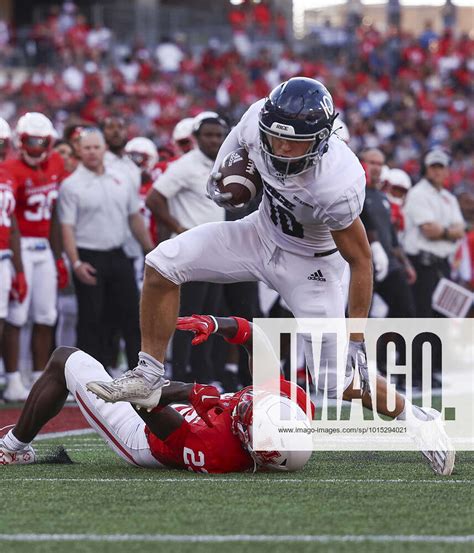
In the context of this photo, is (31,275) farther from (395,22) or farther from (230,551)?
(395,22)

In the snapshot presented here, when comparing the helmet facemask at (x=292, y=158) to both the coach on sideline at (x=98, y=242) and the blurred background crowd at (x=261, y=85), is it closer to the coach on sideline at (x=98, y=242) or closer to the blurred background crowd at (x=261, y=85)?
→ the coach on sideline at (x=98, y=242)

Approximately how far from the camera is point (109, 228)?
8586 millimetres

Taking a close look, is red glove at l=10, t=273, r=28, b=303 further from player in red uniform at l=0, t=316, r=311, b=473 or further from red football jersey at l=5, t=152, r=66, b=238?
player in red uniform at l=0, t=316, r=311, b=473

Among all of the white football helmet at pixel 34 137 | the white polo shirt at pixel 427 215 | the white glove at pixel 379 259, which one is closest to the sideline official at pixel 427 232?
the white polo shirt at pixel 427 215

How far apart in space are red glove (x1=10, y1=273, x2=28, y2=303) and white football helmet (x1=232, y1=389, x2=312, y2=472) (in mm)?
3779

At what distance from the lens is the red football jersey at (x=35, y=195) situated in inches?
327

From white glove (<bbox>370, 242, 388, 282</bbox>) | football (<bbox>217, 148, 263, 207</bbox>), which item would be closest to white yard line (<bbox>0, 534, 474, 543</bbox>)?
football (<bbox>217, 148, 263, 207</bbox>)

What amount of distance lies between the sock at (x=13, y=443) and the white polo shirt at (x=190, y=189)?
3208 mm

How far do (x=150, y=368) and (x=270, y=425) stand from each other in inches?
25.7

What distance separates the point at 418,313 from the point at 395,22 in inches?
723

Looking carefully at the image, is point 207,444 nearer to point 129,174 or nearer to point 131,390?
point 131,390

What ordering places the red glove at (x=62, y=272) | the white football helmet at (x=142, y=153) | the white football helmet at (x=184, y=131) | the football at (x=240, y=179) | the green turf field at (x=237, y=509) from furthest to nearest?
1. the white football helmet at (x=142, y=153)
2. the white football helmet at (x=184, y=131)
3. the red glove at (x=62, y=272)
4. the football at (x=240, y=179)
5. the green turf field at (x=237, y=509)

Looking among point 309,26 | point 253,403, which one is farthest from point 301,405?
point 309,26

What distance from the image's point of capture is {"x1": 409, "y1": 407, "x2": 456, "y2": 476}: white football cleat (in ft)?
15.7
